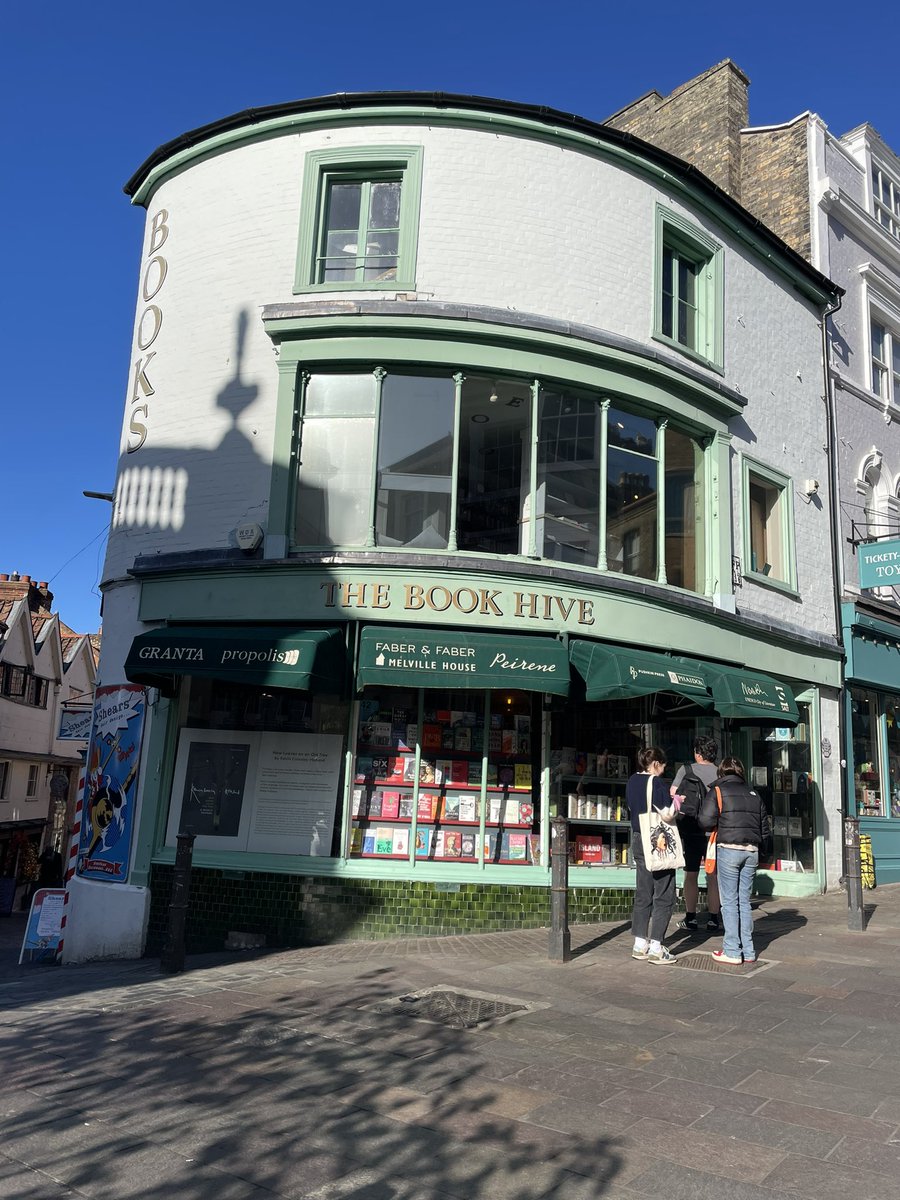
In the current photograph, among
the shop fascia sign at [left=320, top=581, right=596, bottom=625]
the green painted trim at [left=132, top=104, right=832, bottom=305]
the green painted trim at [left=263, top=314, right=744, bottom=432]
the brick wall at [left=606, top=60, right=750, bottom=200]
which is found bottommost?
the shop fascia sign at [left=320, top=581, right=596, bottom=625]

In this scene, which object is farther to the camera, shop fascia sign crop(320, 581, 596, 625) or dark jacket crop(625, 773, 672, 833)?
shop fascia sign crop(320, 581, 596, 625)

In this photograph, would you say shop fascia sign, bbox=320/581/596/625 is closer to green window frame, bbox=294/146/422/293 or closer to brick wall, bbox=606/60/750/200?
green window frame, bbox=294/146/422/293

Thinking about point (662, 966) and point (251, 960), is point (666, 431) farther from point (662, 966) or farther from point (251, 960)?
point (251, 960)

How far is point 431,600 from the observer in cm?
1030

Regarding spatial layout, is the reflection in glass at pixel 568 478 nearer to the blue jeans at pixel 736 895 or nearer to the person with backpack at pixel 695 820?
the person with backpack at pixel 695 820

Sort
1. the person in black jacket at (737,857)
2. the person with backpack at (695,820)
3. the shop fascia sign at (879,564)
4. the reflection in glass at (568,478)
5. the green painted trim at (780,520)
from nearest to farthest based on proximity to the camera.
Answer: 1. the person in black jacket at (737,857)
2. the person with backpack at (695,820)
3. the reflection in glass at (568,478)
4. the green painted trim at (780,520)
5. the shop fascia sign at (879,564)

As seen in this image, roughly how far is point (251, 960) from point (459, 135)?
31.6 feet

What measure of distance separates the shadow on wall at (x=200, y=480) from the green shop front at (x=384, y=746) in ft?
2.40

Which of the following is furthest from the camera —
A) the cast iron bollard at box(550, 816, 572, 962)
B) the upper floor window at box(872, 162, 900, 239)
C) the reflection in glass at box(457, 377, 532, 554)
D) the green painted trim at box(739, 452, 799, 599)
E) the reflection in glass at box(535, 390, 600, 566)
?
the upper floor window at box(872, 162, 900, 239)

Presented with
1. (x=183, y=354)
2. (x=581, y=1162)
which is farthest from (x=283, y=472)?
(x=581, y=1162)

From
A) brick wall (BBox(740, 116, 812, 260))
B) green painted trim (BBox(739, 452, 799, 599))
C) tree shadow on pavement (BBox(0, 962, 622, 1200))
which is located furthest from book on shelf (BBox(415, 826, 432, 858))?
brick wall (BBox(740, 116, 812, 260))

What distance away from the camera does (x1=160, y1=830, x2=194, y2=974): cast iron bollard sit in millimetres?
8562

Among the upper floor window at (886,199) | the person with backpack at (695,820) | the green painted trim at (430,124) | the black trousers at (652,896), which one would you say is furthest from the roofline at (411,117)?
the black trousers at (652,896)

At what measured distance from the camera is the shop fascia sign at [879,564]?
1473 centimetres
